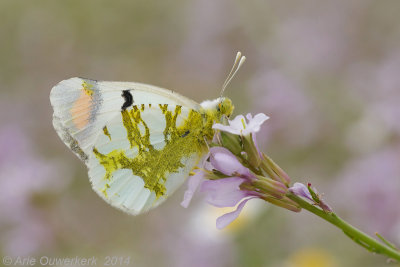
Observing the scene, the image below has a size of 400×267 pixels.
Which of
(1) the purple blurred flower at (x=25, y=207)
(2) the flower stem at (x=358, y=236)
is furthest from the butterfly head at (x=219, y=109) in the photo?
(1) the purple blurred flower at (x=25, y=207)

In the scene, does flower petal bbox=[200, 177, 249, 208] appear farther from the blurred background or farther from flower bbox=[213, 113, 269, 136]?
the blurred background

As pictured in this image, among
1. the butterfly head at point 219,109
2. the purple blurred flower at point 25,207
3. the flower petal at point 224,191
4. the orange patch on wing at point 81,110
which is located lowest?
the purple blurred flower at point 25,207

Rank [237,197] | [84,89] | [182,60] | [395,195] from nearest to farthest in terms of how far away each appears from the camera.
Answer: [237,197], [84,89], [395,195], [182,60]

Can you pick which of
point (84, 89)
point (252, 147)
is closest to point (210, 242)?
point (84, 89)

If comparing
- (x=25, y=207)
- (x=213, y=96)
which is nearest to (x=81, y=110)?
(x=25, y=207)

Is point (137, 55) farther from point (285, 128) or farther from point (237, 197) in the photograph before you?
point (237, 197)

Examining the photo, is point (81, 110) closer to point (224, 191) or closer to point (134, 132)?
point (134, 132)

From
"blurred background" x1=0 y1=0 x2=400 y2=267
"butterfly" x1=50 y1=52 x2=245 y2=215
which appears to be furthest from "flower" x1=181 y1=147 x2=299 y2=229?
"blurred background" x1=0 y1=0 x2=400 y2=267

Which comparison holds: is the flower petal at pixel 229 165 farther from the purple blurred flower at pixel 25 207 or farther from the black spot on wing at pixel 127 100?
the purple blurred flower at pixel 25 207
